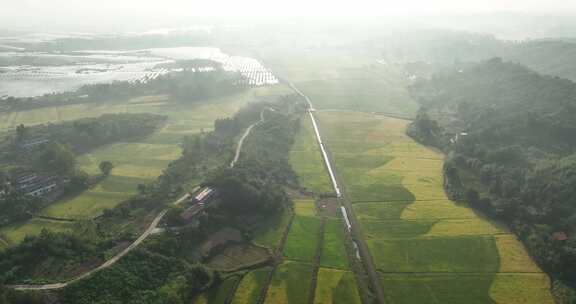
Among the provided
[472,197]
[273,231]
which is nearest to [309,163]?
[273,231]

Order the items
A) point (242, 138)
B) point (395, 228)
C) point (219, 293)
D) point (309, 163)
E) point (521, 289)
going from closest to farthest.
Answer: point (219, 293), point (521, 289), point (395, 228), point (309, 163), point (242, 138)

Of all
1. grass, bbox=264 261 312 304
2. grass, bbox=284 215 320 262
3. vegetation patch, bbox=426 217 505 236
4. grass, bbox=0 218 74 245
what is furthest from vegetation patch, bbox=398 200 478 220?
grass, bbox=0 218 74 245

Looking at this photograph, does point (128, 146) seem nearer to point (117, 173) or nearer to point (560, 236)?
point (117, 173)

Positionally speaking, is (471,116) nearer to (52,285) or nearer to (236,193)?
(236,193)

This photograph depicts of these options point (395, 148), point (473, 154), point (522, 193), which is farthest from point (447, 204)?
Answer: point (395, 148)

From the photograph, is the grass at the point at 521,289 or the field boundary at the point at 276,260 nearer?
the grass at the point at 521,289

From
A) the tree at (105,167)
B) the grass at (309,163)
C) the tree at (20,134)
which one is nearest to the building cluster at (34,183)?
the tree at (105,167)

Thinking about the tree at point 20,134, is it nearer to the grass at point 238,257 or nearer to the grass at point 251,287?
the grass at point 238,257

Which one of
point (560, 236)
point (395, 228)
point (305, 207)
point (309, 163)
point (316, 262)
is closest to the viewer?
point (316, 262)
